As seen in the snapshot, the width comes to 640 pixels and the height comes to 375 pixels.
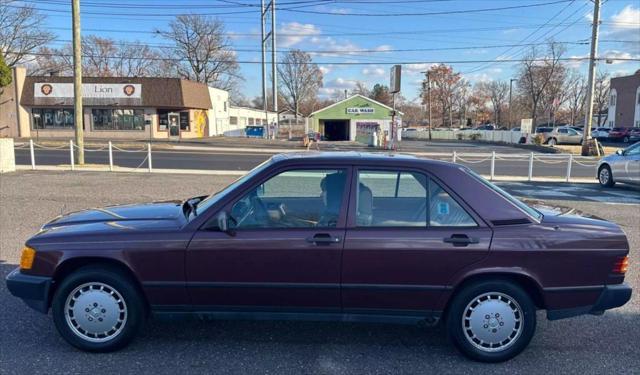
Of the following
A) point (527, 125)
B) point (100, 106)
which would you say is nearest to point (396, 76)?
point (527, 125)

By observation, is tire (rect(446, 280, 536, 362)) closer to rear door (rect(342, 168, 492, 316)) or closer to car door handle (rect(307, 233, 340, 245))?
rear door (rect(342, 168, 492, 316))

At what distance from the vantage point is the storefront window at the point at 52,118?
41.4 m

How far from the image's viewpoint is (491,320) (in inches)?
127

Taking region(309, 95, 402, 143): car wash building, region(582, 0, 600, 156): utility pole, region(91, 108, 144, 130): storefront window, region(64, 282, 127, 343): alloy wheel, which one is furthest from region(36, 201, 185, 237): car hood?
region(309, 95, 402, 143): car wash building

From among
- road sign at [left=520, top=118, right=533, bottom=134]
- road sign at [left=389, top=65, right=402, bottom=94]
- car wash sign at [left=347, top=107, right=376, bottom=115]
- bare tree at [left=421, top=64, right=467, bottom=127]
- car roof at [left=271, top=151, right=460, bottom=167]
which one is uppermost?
bare tree at [left=421, top=64, right=467, bottom=127]

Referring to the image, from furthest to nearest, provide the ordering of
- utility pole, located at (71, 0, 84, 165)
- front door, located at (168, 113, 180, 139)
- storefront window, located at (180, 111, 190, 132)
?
storefront window, located at (180, 111, 190, 132)
front door, located at (168, 113, 180, 139)
utility pole, located at (71, 0, 84, 165)

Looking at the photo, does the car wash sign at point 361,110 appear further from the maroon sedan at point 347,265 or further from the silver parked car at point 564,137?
the maroon sedan at point 347,265

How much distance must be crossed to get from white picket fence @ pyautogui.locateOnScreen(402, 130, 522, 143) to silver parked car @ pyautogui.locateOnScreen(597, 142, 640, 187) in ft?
108

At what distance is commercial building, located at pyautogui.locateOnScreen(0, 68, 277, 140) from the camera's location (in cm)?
4044

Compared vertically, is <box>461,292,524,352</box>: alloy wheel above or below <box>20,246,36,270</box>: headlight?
below

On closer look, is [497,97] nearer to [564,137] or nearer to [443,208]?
[564,137]

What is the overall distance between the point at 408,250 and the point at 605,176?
43.5 ft

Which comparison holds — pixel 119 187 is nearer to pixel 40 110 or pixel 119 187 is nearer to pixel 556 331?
pixel 556 331

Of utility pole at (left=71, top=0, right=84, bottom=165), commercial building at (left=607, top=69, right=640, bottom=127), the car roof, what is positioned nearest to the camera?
the car roof
